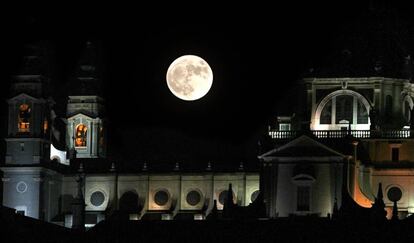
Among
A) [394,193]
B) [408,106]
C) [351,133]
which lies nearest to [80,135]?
[351,133]

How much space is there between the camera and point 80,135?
151 m

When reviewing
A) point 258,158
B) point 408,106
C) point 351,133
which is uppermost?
point 408,106

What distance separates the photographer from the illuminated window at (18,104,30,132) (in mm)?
144000

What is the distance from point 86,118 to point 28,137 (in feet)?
26.3

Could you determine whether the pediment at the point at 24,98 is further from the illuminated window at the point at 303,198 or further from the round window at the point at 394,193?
the round window at the point at 394,193

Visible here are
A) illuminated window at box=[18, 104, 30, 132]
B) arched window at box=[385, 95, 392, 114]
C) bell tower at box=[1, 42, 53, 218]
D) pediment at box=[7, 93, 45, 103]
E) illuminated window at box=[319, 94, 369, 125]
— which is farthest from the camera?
illuminated window at box=[18, 104, 30, 132]

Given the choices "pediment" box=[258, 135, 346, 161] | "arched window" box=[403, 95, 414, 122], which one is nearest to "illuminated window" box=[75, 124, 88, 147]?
"pediment" box=[258, 135, 346, 161]

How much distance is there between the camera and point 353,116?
136 m

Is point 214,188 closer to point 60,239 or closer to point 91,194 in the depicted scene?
point 91,194

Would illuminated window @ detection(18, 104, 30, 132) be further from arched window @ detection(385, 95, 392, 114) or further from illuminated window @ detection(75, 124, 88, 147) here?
arched window @ detection(385, 95, 392, 114)

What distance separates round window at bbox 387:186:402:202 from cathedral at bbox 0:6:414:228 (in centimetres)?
8

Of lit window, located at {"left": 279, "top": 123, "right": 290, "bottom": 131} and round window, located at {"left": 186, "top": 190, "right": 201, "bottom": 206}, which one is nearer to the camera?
lit window, located at {"left": 279, "top": 123, "right": 290, "bottom": 131}

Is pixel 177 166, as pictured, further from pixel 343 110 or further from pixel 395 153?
pixel 395 153

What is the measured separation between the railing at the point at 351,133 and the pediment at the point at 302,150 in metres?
1.58
